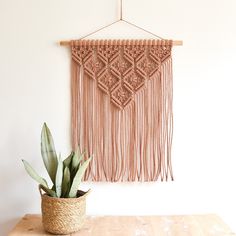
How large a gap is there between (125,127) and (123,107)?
0.10 m

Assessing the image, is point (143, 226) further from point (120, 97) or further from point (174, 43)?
point (174, 43)

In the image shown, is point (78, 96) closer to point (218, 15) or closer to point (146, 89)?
point (146, 89)

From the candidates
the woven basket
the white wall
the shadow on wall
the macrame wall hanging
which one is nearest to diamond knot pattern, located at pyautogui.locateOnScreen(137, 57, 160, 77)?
the macrame wall hanging

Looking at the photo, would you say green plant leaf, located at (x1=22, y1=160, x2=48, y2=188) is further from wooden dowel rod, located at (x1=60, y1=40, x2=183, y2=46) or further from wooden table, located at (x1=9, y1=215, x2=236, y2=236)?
wooden dowel rod, located at (x1=60, y1=40, x2=183, y2=46)

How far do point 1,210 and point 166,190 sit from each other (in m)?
0.82

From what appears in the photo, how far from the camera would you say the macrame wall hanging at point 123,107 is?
1746 mm

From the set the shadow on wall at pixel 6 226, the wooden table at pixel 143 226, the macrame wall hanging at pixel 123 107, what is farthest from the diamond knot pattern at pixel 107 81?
the shadow on wall at pixel 6 226

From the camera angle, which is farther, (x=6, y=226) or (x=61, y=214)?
(x=6, y=226)

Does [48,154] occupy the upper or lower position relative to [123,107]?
lower

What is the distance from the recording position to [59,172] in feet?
4.93

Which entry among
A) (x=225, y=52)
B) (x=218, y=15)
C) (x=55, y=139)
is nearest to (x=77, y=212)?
(x=55, y=139)

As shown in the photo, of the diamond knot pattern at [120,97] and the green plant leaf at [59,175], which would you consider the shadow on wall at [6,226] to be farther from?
the diamond knot pattern at [120,97]

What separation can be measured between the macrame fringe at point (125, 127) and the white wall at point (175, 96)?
0.05 m

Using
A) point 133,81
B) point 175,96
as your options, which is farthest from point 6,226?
point 175,96
